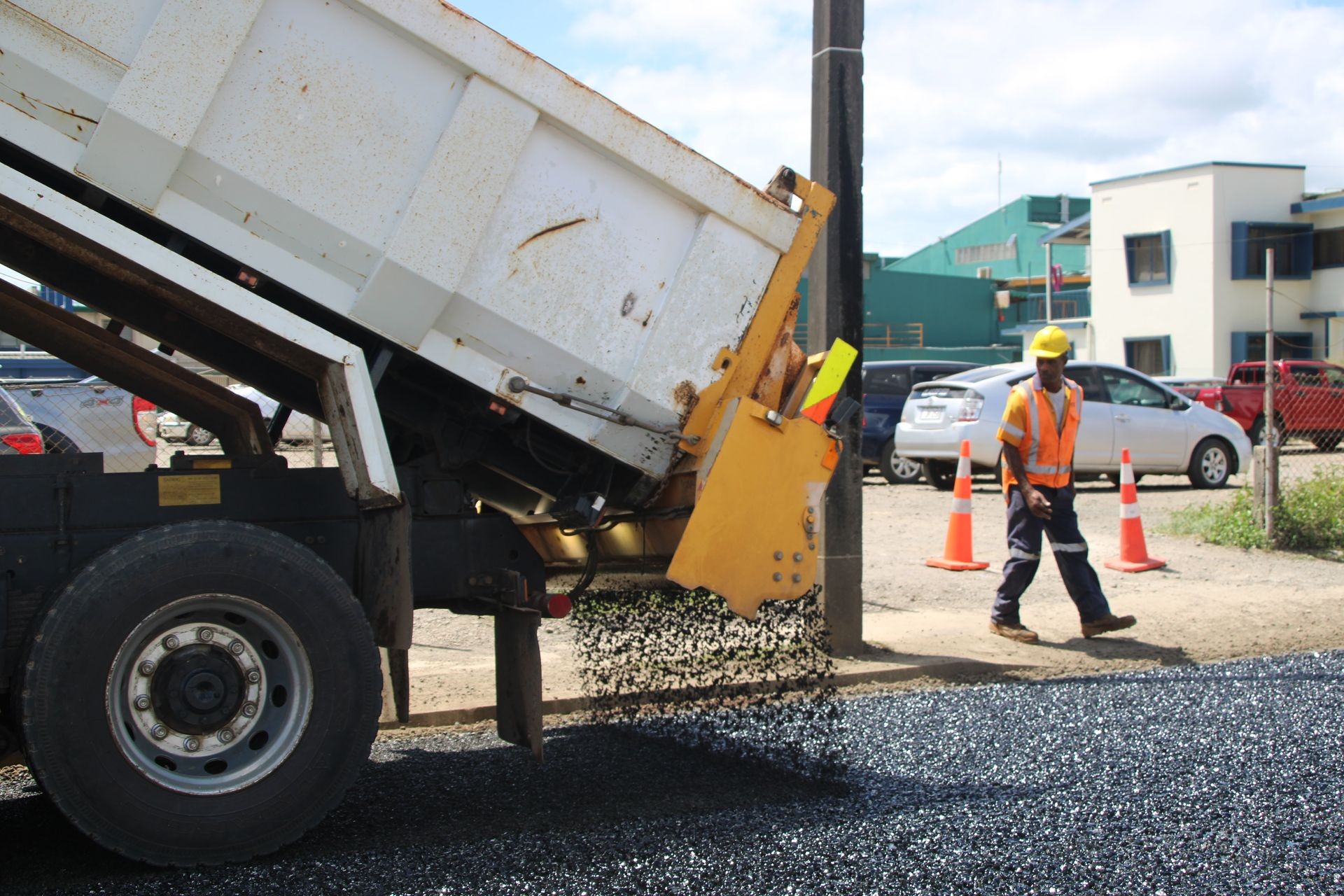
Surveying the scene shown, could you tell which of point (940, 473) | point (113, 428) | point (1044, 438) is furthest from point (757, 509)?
point (940, 473)

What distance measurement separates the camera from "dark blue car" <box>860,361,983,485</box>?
55.1ft

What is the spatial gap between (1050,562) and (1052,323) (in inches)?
1100

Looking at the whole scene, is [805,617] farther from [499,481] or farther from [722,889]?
[722,889]

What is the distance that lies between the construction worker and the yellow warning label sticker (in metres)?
4.80

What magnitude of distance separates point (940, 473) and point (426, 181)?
12843 mm

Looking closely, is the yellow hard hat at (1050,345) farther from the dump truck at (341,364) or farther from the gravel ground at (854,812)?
the dump truck at (341,364)

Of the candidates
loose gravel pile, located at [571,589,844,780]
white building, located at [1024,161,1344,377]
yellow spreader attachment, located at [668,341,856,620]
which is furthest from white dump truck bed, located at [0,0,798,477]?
white building, located at [1024,161,1344,377]

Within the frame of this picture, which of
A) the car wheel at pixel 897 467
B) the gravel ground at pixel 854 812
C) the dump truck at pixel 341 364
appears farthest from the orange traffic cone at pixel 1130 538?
the car wheel at pixel 897 467

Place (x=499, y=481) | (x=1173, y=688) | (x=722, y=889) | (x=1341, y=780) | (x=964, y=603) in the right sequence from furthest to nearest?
(x=964, y=603), (x=1173, y=688), (x=499, y=481), (x=1341, y=780), (x=722, y=889)

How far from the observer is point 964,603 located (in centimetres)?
878

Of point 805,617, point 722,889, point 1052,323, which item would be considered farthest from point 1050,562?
point 1052,323

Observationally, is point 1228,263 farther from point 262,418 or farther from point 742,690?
point 262,418

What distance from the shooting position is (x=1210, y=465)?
53.7ft

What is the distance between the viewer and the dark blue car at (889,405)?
55.1 feet
